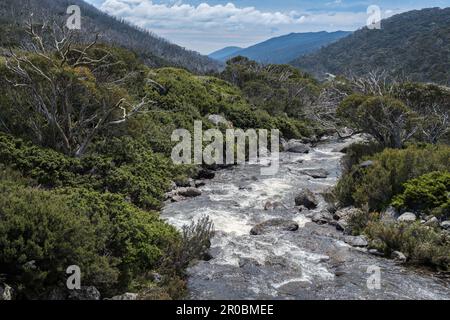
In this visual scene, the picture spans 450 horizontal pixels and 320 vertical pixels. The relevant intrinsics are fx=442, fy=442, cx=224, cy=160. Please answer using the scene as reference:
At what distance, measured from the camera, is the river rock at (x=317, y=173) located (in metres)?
25.2

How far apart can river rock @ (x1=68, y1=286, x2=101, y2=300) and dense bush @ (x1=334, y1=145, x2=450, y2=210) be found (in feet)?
37.4

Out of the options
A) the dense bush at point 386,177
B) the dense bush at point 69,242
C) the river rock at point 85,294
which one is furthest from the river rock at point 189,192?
the river rock at point 85,294

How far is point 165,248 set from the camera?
1252 centimetres

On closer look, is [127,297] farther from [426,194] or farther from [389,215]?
[426,194]

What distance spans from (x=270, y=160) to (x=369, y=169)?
37.4 ft

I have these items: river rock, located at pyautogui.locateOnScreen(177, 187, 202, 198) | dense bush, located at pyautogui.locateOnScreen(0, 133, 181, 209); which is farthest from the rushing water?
dense bush, located at pyautogui.locateOnScreen(0, 133, 181, 209)

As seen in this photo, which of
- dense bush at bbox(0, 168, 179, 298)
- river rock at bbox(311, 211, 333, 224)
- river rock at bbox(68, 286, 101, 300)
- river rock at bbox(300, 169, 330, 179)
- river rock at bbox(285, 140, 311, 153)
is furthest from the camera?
river rock at bbox(285, 140, 311, 153)

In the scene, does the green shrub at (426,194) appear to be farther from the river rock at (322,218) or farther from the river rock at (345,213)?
the river rock at (322,218)

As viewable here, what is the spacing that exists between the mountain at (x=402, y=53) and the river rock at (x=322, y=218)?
41962 millimetres

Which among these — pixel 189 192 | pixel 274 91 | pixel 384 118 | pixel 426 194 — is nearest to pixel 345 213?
pixel 426 194

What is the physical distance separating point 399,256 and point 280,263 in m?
3.63

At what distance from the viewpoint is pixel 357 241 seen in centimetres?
1454

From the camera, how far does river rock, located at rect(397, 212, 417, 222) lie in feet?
50.1

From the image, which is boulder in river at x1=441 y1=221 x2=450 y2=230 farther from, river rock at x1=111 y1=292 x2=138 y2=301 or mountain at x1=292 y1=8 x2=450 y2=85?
mountain at x1=292 y1=8 x2=450 y2=85
